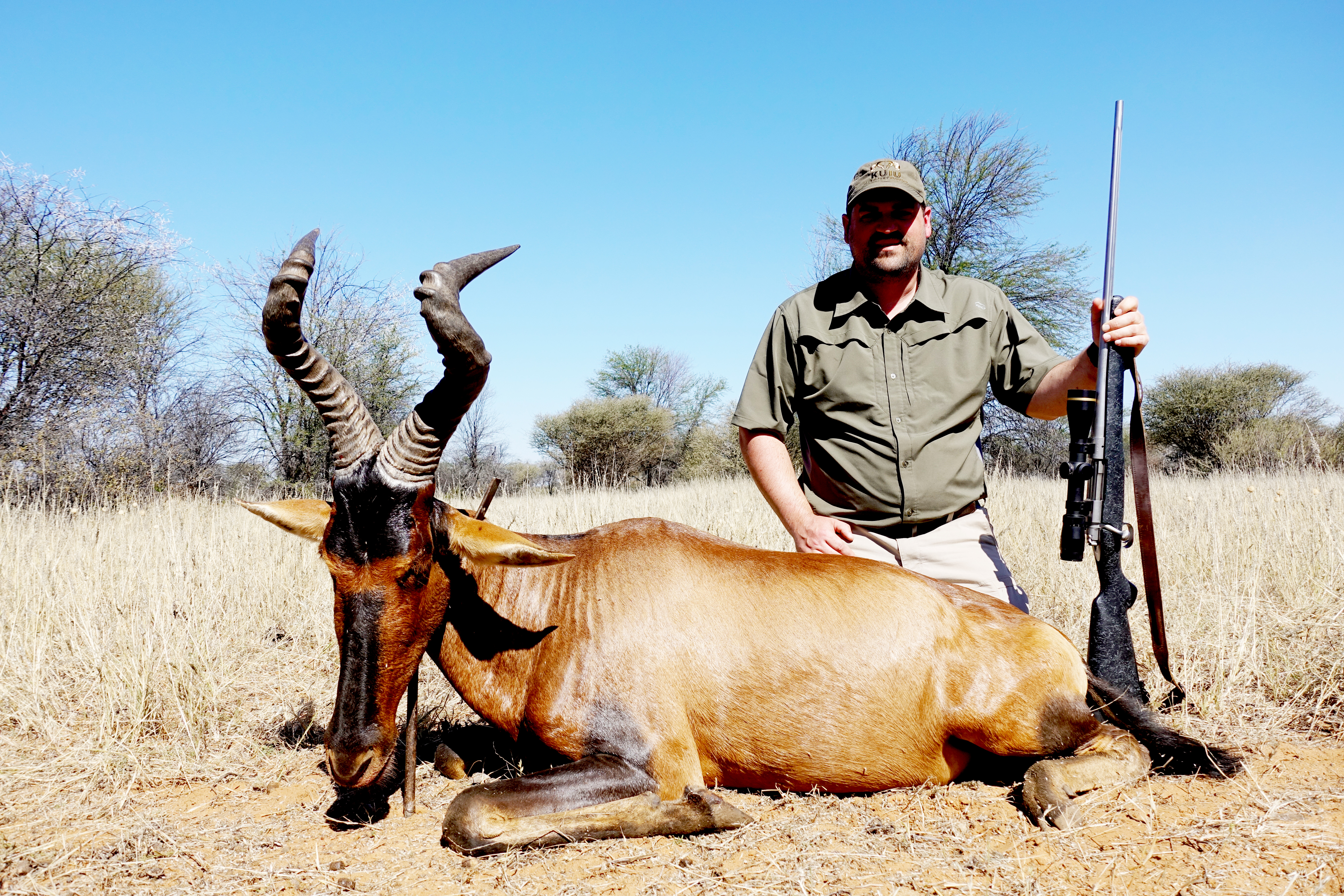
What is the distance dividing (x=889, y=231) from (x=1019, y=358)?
1.05 m

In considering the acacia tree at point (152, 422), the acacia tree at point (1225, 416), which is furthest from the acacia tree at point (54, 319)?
the acacia tree at point (1225, 416)

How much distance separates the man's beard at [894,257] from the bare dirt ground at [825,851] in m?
2.59

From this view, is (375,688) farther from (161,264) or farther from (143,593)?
(161,264)

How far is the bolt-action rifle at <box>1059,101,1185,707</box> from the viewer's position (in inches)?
145

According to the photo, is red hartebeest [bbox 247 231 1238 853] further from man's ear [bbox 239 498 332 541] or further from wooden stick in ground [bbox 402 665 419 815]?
wooden stick in ground [bbox 402 665 419 815]

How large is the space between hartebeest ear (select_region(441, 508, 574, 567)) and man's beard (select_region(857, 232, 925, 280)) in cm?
248

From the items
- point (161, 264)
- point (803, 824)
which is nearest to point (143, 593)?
point (803, 824)

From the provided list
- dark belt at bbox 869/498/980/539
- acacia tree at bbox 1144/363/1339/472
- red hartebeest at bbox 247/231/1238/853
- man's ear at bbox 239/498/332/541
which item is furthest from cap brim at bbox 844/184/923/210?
acacia tree at bbox 1144/363/1339/472

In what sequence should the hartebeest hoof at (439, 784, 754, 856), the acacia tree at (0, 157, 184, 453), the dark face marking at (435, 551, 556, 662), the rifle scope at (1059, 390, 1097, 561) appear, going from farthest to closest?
the acacia tree at (0, 157, 184, 453) → the rifle scope at (1059, 390, 1097, 561) → the dark face marking at (435, 551, 556, 662) → the hartebeest hoof at (439, 784, 754, 856)

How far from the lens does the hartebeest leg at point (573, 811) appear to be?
292 centimetres

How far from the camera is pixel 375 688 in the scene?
2.97 meters

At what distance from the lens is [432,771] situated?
3910 millimetres

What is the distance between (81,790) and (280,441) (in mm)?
15088

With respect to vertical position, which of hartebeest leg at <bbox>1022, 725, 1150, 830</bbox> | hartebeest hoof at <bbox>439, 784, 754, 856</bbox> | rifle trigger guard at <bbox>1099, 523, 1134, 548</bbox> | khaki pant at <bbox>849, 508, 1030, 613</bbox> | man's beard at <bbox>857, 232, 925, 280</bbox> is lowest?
hartebeest hoof at <bbox>439, 784, 754, 856</bbox>
